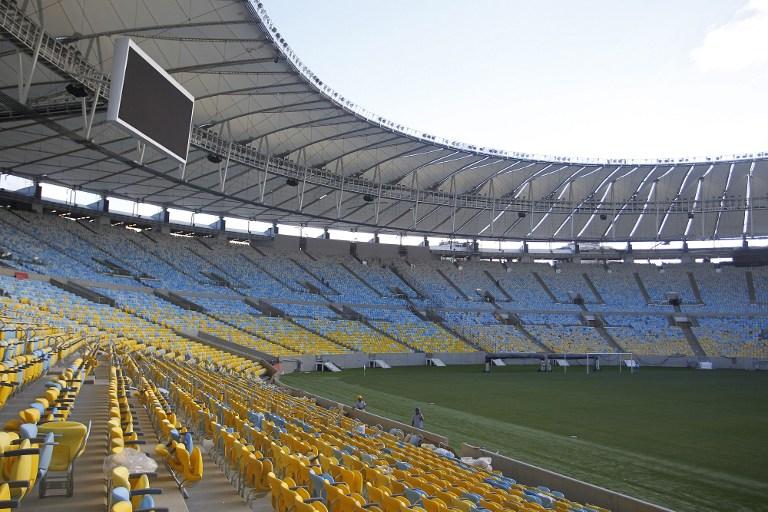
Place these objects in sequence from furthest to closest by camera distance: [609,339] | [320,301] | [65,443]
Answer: [609,339], [320,301], [65,443]

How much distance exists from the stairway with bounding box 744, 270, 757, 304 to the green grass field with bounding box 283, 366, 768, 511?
1790 centimetres

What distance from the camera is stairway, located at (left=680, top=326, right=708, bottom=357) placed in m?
48.6

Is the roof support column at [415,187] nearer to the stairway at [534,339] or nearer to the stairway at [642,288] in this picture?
the stairway at [534,339]

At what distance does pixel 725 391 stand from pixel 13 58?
3366 cm

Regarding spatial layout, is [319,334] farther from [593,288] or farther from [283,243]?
[593,288]

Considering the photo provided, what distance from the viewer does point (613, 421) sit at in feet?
67.1

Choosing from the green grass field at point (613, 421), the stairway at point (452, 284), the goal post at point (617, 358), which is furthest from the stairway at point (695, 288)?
the stairway at point (452, 284)

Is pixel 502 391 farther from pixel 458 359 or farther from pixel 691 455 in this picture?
pixel 458 359

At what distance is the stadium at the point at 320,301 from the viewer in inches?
332

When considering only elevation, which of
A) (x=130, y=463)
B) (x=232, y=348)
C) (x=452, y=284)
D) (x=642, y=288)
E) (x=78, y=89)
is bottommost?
(x=130, y=463)

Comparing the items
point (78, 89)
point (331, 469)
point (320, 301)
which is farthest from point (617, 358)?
point (331, 469)

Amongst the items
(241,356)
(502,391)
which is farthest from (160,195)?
(502,391)

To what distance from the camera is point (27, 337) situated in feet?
47.1

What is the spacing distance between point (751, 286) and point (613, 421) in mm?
42001
